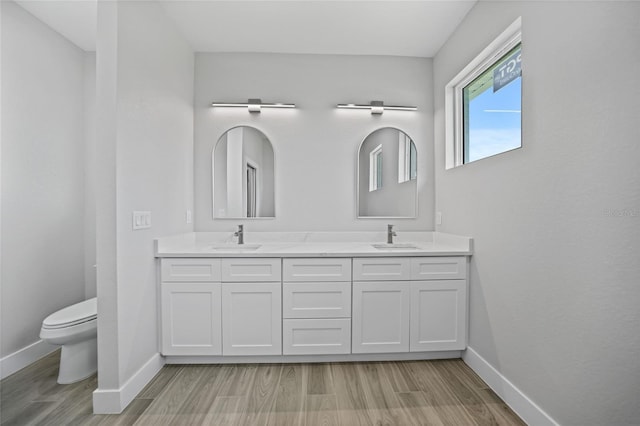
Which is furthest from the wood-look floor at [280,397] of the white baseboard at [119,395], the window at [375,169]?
the window at [375,169]

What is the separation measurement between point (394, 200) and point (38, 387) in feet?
9.71

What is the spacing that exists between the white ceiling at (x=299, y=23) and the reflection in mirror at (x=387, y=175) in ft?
2.60

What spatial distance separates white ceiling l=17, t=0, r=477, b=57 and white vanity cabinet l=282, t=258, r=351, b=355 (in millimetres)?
1825

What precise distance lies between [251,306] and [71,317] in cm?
114

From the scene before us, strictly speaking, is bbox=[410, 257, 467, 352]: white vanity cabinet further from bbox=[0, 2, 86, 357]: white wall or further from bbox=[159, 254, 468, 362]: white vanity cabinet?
bbox=[0, 2, 86, 357]: white wall

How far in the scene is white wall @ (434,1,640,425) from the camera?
3.69 feet

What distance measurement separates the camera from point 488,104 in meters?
2.18

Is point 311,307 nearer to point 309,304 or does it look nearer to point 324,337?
point 309,304

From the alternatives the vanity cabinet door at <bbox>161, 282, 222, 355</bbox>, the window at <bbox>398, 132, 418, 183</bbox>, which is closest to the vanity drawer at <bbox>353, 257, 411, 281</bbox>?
Result: the window at <bbox>398, 132, 418, 183</bbox>

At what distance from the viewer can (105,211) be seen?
1698 millimetres

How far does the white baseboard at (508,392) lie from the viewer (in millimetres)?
1518

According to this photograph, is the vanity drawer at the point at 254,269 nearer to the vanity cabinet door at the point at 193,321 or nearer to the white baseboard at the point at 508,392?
the vanity cabinet door at the point at 193,321

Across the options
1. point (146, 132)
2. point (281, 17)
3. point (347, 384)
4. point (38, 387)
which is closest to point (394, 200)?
point (347, 384)

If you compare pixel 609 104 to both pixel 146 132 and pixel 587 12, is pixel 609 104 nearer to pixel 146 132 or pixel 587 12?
pixel 587 12
